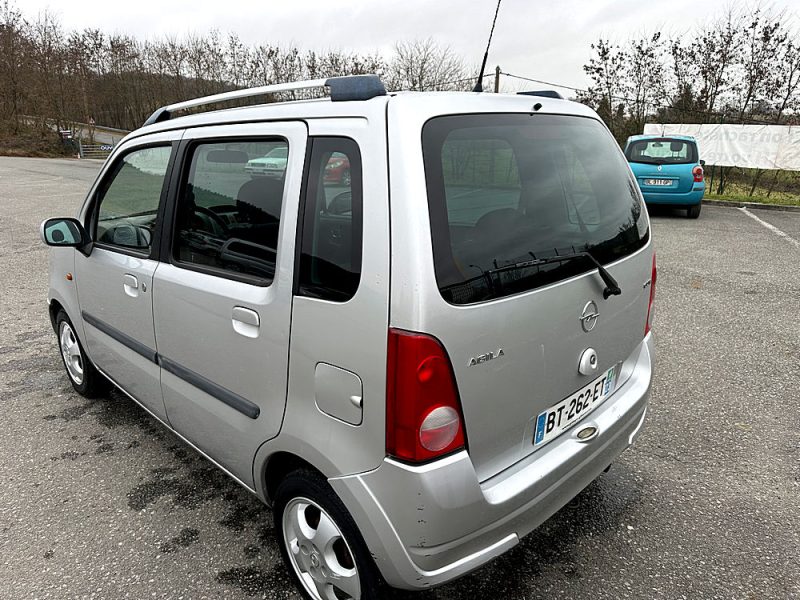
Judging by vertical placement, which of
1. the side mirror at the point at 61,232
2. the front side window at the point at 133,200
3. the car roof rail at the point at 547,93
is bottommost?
the side mirror at the point at 61,232

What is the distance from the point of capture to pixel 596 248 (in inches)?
75.8

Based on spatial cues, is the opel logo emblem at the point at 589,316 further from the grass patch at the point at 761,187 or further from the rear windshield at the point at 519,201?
the grass patch at the point at 761,187

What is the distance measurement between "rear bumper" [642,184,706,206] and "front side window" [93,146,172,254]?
9764 millimetres

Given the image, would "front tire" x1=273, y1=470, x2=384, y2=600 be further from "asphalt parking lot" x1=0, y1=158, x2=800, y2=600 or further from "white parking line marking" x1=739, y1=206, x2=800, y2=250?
"white parking line marking" x1=739, y1=206, x2=800, y2=250

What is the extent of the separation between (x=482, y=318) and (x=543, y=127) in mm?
828

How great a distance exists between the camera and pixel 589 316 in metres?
1.84

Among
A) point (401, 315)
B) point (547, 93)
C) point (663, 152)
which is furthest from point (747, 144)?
point (401, 315)

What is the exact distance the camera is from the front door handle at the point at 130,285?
97.3 inches

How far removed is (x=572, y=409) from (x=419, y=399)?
2.40 feet

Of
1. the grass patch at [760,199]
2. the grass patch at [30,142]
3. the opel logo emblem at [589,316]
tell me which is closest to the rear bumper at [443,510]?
the opel logo emblem at [589,316]

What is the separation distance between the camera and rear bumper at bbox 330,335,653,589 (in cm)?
149

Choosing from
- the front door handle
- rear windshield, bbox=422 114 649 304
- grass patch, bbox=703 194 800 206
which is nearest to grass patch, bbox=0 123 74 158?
Result: grass patch, bbox=703 194 800 206

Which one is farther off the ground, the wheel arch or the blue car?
the blue car

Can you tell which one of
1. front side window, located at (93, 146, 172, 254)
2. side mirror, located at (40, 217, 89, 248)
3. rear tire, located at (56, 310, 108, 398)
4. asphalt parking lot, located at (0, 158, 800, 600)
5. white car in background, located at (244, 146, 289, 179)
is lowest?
asphalt parking lot, located at (0, 158, 800, 600)
